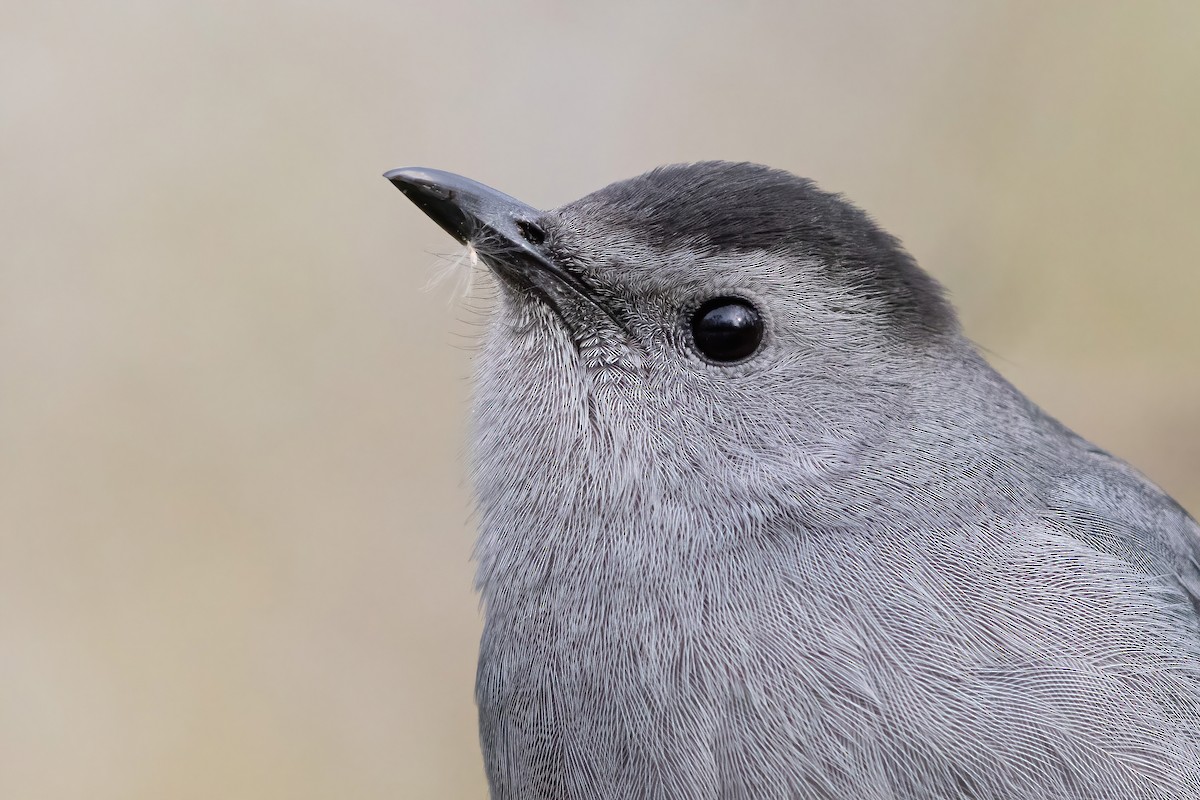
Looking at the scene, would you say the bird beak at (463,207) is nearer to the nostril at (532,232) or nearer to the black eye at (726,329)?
the nostril at (532,232)

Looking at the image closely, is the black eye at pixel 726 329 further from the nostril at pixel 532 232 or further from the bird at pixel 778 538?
the nostril at pixel 532 232

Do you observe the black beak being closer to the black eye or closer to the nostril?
the nostril

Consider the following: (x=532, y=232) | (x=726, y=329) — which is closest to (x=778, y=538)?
(x=726, y=329)

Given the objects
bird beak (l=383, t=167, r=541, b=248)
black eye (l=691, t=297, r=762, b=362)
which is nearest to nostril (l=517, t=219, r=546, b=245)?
bird beak (l=383, t=167, r=541, b=248)

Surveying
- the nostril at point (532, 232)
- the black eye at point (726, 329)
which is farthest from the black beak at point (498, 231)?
the black eye at point (726, 329)

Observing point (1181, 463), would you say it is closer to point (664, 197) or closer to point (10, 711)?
point (664, 197)

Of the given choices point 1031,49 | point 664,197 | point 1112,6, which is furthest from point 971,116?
point 664,197

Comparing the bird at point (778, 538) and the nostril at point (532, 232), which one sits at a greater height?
the nostril at point (532, 232)

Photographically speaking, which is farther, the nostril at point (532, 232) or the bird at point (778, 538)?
the nostril at point (532, 232)
